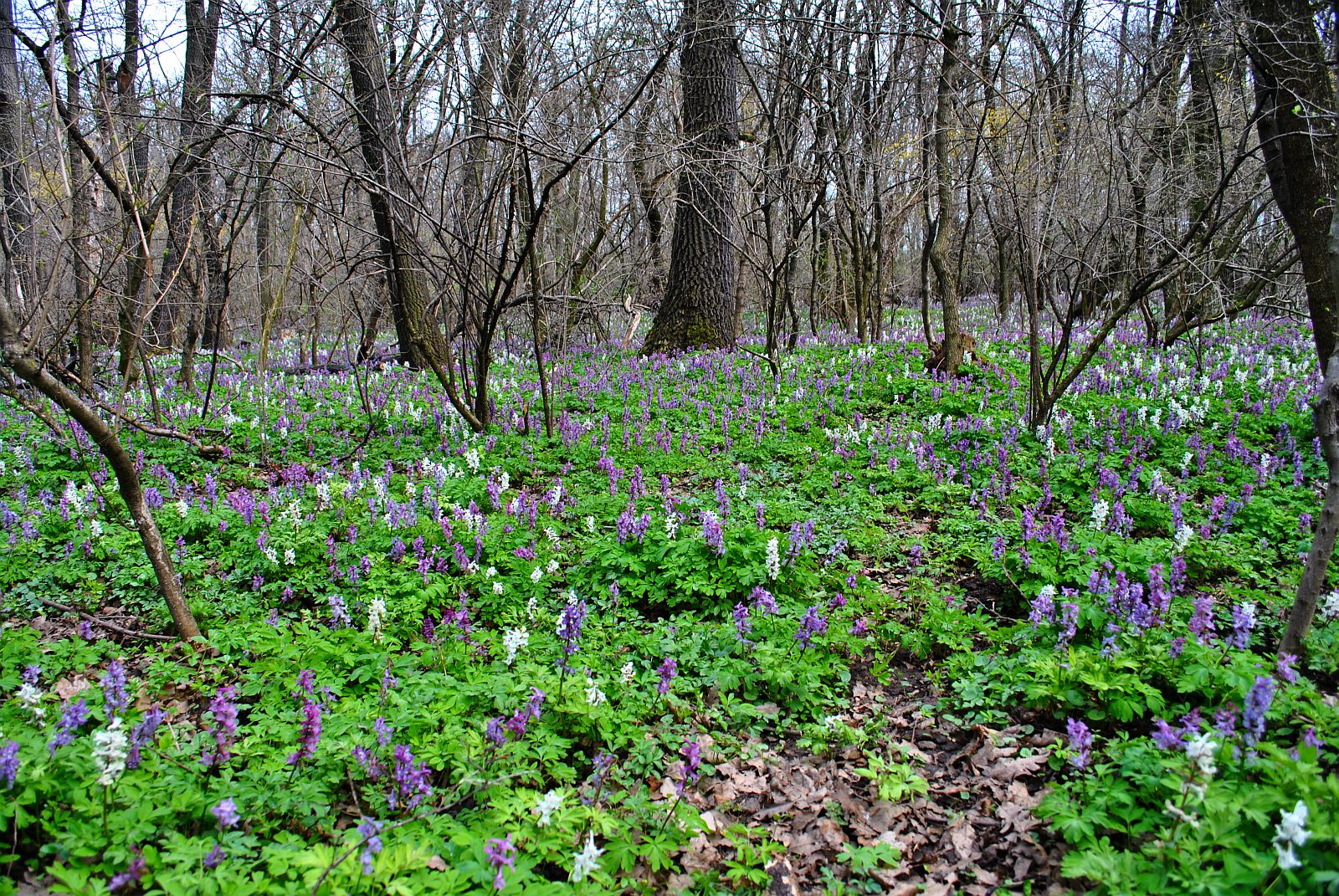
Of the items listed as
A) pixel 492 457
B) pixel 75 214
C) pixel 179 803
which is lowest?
pixel 179 803

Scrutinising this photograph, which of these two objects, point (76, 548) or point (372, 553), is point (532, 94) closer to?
point (372, 553)

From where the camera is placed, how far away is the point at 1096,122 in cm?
845

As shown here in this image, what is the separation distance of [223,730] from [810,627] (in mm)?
2747

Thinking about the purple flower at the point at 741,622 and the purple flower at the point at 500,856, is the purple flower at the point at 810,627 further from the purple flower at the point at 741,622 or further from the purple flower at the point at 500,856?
the purple flower at the point at 500,856

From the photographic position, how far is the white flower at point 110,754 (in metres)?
2.26

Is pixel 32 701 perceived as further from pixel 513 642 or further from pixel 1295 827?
pixel 1295 827

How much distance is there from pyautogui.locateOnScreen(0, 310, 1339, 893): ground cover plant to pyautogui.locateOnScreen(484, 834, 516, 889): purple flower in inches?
0.5

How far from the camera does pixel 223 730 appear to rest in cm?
261

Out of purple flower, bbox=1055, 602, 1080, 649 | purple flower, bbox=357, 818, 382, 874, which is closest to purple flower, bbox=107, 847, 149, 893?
purple flower, bbox=357, 818, 382, 874

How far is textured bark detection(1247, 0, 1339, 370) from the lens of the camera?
208 inches

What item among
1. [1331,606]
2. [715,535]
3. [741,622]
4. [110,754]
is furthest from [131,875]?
[1331,606]

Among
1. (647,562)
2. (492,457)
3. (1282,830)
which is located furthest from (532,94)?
(1282,830)

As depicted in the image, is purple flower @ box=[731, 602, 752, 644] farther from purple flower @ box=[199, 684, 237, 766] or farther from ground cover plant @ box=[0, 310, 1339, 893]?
purple flower @ box=[199, 684, 237, 766]

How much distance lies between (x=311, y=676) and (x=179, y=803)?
64 centimetres
